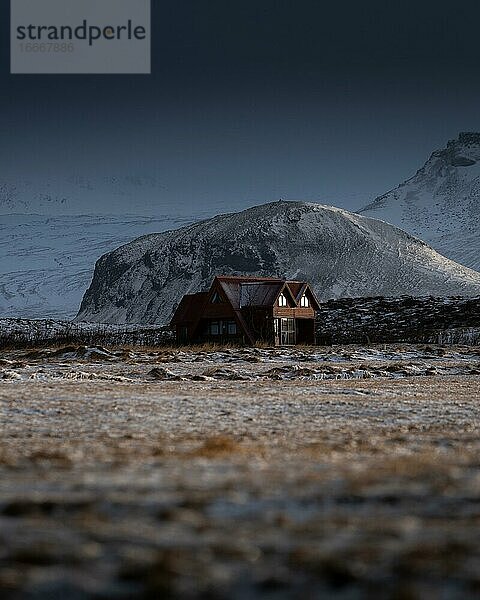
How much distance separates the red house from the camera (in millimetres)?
72688

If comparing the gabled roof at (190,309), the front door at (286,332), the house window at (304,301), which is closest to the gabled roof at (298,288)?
the house window at (304,301)

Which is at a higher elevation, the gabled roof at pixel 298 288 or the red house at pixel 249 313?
the gabled roof at pixel 298 288

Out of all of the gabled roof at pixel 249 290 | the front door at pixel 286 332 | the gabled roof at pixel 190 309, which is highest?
the gabled roof at pixel 249 290

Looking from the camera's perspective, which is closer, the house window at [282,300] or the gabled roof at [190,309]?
the house window at [282,300]

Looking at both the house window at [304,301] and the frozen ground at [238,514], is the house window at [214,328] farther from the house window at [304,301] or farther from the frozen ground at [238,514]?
the frozen ground at [238,514]

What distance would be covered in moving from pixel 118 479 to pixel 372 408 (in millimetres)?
10034

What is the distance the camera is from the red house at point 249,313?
238ft

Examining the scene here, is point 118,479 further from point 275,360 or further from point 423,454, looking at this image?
point 275,360

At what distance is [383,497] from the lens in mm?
5121

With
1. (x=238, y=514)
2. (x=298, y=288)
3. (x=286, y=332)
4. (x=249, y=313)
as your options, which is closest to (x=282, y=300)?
(x=286, y=332)

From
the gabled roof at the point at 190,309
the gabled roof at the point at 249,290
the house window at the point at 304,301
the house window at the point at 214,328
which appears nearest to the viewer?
the gabled roof at the point at 249,290

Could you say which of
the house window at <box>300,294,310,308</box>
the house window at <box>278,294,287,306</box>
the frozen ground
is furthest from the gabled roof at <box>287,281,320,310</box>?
the frozen ground

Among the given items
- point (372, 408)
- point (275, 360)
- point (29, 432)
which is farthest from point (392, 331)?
point (29, 432)

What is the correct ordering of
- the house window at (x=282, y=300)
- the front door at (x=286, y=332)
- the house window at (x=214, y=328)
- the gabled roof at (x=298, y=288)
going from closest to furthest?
the house window at (x=282, y=300) < the front door at (x=286, y=332) < the house window at (x=214, y=328) < the gabled roof at (x=298, y=288)
